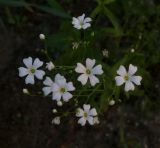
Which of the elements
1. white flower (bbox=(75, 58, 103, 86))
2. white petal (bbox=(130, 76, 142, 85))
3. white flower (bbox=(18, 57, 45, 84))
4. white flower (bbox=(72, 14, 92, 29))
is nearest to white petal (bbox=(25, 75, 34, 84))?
white flower (bbox=(18, 57, 45, 84))

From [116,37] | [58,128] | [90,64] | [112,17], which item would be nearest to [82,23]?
[90,64]

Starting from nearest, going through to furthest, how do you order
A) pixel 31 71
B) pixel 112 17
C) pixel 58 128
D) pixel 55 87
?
pixel 55 87
pixel 31 71
pixel 112 17
pixel 58 128

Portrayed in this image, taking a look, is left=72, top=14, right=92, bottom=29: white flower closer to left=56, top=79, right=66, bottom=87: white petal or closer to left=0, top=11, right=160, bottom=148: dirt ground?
left=56, top=79, right=66, bottom=87: white petal

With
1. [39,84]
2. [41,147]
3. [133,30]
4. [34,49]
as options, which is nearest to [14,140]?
[41,147]

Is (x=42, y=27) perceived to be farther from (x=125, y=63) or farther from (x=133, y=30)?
(x=125, y=63)

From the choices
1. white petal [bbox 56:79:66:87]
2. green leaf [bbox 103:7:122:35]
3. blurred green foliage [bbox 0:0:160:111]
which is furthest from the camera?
green leaf [bbox 103:7:122:35]

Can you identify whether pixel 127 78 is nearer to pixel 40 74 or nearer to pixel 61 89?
pixel 61 89

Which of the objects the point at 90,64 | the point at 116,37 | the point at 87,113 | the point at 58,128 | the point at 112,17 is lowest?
the point at 87,113

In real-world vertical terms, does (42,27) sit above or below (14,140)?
above

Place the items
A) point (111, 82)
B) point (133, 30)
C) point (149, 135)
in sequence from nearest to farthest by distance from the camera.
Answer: point (111, 82), point (149, 135), point (133, 30)
